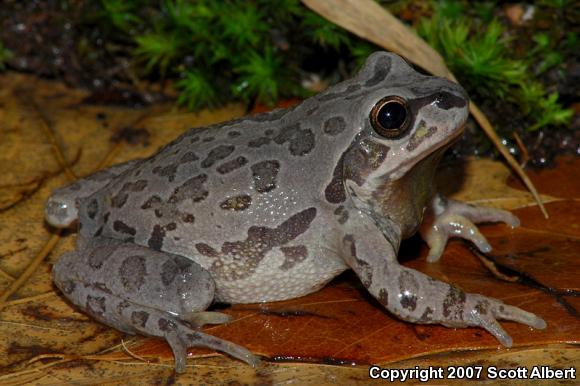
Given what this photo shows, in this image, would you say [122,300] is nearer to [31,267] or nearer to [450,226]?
[31,267]

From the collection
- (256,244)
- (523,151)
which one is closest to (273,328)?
(256,244)

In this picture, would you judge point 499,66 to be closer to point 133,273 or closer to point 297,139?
point 297,139

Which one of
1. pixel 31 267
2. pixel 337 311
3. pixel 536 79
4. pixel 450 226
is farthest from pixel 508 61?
pixel 31 267

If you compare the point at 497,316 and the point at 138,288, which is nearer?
the point at 497,316

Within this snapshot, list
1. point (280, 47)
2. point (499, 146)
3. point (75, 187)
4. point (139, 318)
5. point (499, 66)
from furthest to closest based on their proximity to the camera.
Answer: point (280, 47), point (499, 66), point (499, 146), point (75, 187), point (139, 318)

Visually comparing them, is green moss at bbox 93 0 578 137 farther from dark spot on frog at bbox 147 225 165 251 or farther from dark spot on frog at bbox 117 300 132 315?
dark spot on frog at bbox 117 300 132 315

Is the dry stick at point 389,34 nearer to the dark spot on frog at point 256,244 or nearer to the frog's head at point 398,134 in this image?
the frog's head at point 398,134

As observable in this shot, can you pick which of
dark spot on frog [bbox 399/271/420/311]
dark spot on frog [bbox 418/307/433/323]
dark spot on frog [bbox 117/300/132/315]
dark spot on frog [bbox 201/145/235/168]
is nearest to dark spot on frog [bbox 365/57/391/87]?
dark spot on frog [bbox 201/145/235/168]
